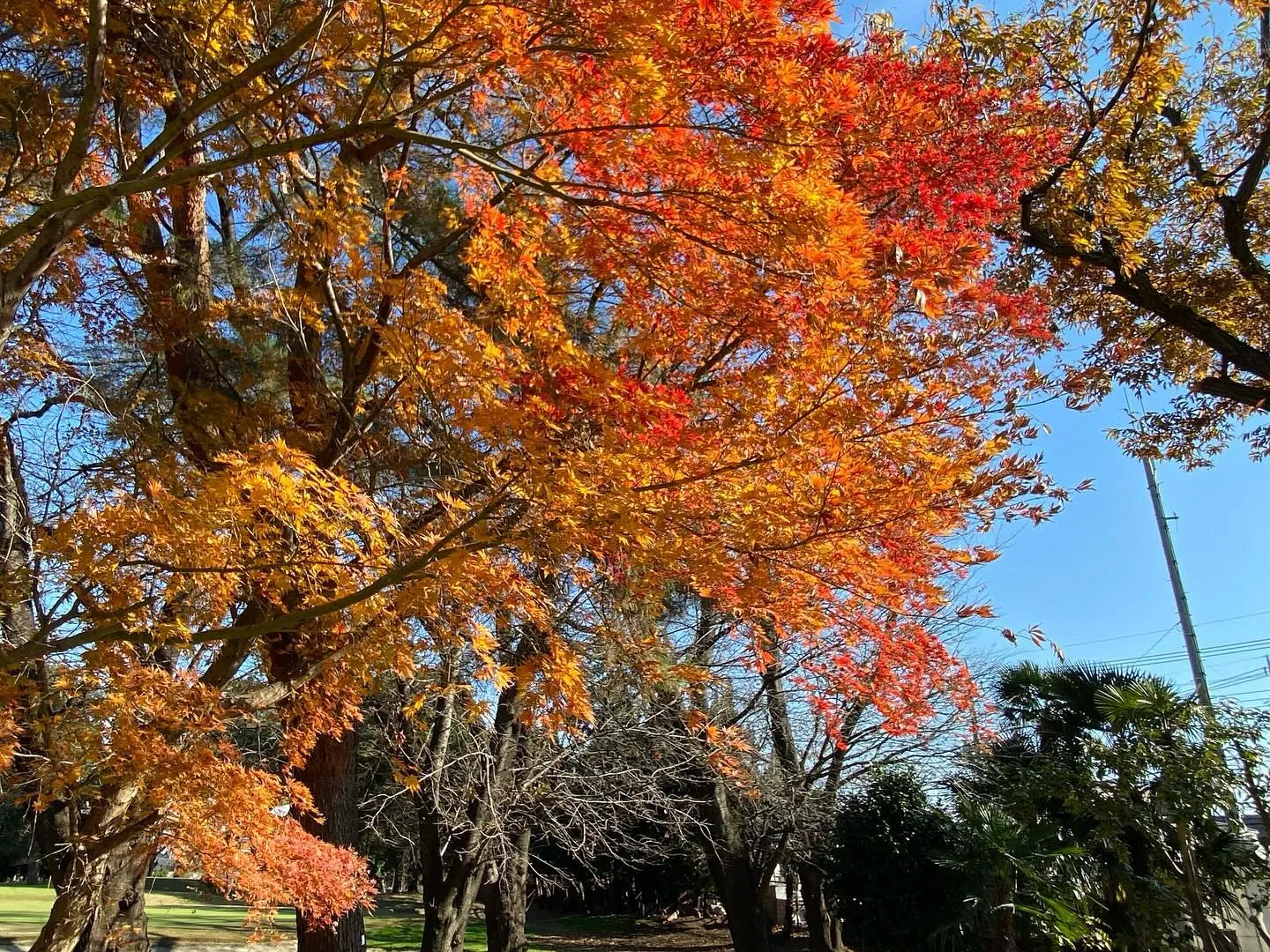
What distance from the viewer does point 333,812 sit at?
672 centimetres

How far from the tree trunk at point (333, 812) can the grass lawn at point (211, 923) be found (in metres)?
8.15

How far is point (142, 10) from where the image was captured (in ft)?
14.0

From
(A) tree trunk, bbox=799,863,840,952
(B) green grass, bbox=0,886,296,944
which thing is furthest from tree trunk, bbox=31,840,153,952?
(A) tree trunk, bbox=799,863,840,952

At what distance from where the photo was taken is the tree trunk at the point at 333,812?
656cm

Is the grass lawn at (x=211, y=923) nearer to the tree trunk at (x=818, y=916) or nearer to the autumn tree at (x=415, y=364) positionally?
the tree trunk at (x=818, y=916)

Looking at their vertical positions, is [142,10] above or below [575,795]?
above

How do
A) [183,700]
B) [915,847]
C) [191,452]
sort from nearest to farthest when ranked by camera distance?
[183,700], [191,452], [915,847]

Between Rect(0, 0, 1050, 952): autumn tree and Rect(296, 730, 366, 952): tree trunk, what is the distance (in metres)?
0.04

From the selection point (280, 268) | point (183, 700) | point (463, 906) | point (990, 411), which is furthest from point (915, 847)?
point (280, 268)

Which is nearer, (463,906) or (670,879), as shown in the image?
(463,906)

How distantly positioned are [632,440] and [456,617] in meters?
2.09

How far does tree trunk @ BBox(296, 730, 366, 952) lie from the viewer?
656 cm

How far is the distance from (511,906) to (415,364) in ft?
29.4

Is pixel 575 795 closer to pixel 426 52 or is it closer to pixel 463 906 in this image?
pixel 463 906
